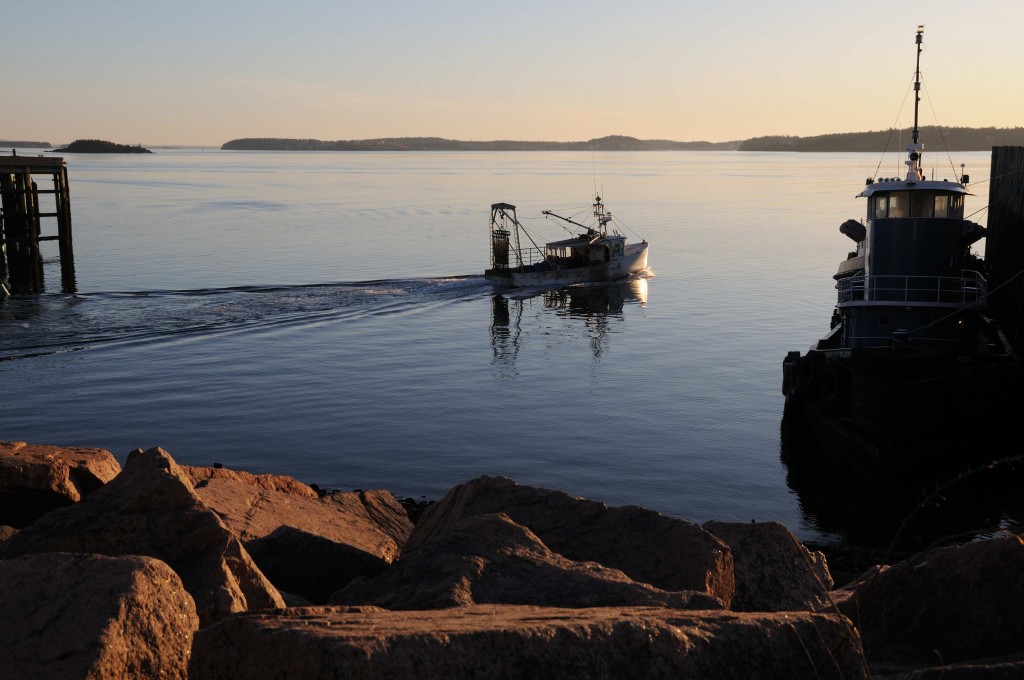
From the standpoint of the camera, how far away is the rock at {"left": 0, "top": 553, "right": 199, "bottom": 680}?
4.58 metres

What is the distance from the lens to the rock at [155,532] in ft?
20.4

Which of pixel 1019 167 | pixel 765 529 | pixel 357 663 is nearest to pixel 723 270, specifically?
pixel 1019 167

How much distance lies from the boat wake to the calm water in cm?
18

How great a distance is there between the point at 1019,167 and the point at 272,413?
20.5 metres

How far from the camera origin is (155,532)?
672 centimetres

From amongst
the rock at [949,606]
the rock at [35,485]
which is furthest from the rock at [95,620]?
the rock at [949,606]

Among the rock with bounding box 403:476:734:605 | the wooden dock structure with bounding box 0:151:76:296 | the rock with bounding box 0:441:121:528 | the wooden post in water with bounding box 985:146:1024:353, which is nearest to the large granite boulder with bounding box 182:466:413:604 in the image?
the rock with bounding box 403:476:734:605

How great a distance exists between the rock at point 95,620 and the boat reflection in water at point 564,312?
83.9 ft

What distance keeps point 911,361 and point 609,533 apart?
1368 cm

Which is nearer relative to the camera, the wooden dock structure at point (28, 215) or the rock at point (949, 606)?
the rock at point (949, 606)

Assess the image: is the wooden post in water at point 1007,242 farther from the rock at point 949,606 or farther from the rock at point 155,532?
the rock at point 155,532

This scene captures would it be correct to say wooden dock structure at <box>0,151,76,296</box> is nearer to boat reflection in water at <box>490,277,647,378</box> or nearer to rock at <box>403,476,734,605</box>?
boat reflection in water at <box>490,277,647,378</box>

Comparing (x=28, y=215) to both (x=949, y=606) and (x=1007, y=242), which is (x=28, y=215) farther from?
(x=949, y=606)

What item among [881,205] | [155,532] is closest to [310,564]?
[155,532]
